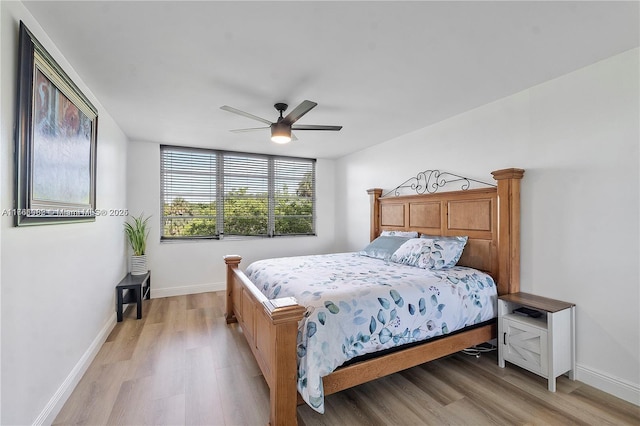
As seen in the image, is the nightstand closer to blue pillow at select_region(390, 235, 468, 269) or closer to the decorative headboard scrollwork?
blue pillow at select_region(390, 235, 468, 269)

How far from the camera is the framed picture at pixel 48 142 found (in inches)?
61.5

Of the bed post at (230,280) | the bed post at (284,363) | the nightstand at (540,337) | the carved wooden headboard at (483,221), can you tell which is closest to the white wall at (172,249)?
the bed post at (230,280)

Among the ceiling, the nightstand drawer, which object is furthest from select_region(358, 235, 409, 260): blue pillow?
the ceiling

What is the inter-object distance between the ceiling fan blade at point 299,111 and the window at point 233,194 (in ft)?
9.02

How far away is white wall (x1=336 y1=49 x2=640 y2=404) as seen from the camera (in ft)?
6.95

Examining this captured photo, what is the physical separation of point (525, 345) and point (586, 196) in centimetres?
128

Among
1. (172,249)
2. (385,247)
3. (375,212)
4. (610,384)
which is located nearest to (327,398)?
(385,247)

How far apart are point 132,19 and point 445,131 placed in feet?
10.4

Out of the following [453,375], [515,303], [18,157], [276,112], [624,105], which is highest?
[276,112]

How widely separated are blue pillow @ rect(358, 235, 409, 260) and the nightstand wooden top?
48.8 inches

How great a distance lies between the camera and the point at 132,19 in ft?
5.57

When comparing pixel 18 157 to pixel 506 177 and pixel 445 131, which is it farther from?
pixel 445 131

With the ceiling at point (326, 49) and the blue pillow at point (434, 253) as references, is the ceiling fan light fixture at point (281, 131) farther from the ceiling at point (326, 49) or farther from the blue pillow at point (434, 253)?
the blue pillow at point (434, 253)

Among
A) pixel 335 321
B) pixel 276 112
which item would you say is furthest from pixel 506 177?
pixel 276 112
